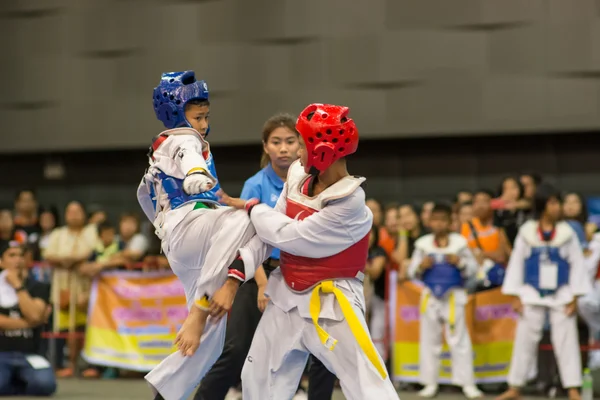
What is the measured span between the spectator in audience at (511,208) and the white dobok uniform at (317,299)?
4963 mm

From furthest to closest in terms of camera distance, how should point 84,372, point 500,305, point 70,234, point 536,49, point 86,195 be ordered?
point 86,195 → point 536,49 → point 70,234 → point 84,372 → point 500,305

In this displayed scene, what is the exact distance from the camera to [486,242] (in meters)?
8.60

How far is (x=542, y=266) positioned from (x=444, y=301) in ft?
2.96

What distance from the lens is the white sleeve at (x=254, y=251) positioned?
13.2 ft

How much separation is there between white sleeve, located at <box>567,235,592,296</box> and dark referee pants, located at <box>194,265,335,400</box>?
10.1 ft

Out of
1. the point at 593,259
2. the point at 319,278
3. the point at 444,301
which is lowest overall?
the point at 444,301

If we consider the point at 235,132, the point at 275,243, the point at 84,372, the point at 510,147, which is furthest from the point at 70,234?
the point at 275,243

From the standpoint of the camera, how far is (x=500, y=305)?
827 centimetres

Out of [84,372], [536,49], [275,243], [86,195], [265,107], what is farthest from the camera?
[86,195]

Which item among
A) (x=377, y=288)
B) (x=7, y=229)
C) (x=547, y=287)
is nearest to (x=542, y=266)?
(x=547, y=287)

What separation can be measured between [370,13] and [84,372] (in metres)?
5.50

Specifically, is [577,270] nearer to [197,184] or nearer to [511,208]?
[511,208]

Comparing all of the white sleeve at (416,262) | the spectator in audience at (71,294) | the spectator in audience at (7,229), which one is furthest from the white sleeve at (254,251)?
the spectator in audience at (7,229)

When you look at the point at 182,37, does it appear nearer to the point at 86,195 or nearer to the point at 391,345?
the point at 86,195
